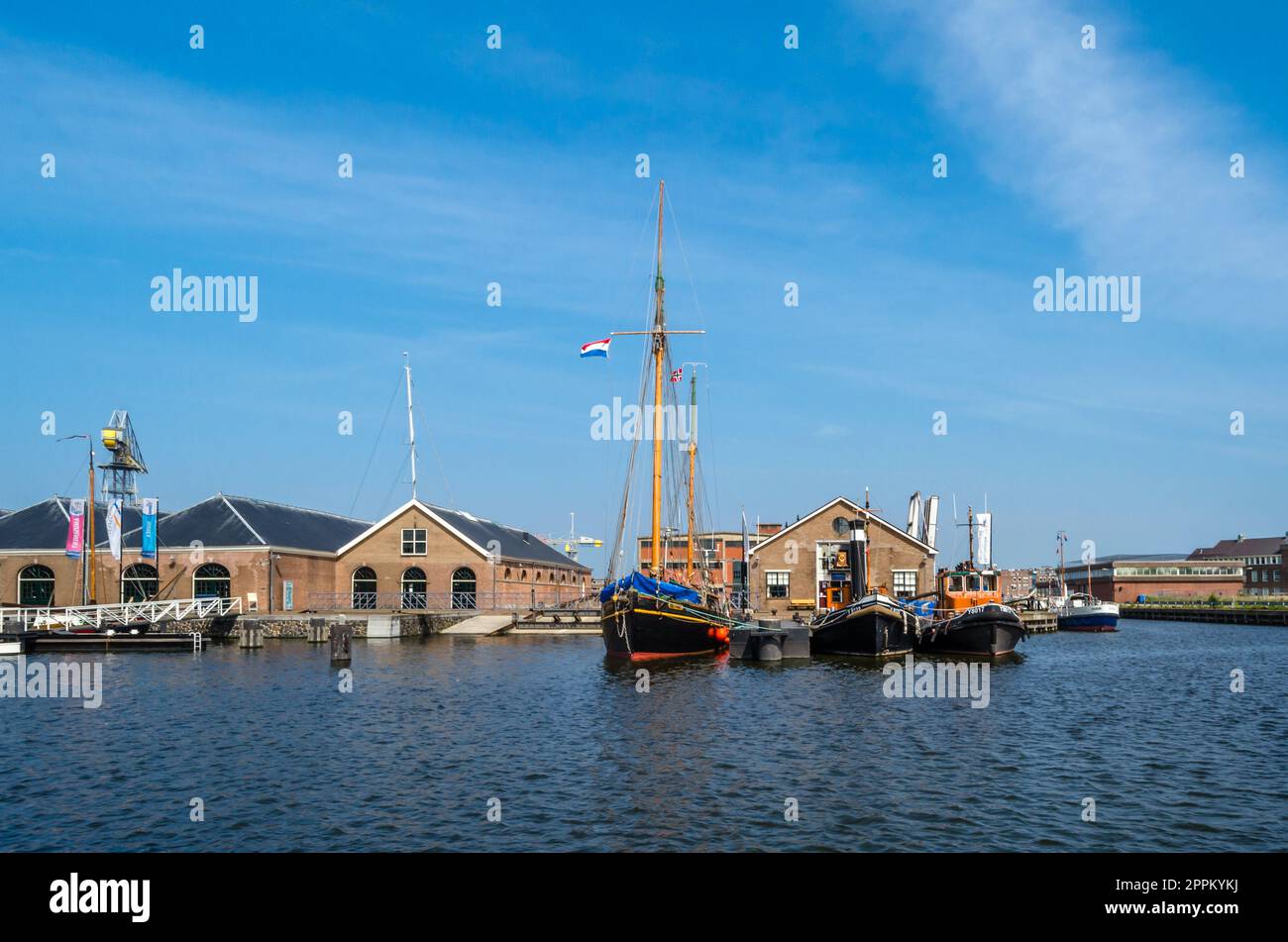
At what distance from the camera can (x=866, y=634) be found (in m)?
50.8

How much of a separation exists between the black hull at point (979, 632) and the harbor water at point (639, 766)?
1094cm

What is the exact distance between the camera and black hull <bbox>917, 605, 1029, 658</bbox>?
52.7m

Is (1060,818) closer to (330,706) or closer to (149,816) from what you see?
(149,816)

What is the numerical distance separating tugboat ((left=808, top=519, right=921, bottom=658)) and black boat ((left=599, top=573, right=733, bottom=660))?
685 centimetres

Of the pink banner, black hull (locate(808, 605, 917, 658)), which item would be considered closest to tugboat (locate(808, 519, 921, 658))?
black hull (locate(808, 605, 917, 658))

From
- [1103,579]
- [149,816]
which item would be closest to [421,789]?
[149,816]

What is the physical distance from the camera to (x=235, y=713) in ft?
101

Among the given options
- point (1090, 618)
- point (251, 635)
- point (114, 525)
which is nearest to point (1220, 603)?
point (1090, 618)

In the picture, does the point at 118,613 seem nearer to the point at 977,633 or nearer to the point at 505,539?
the point at 505,539

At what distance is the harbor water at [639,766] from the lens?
56.9 feet

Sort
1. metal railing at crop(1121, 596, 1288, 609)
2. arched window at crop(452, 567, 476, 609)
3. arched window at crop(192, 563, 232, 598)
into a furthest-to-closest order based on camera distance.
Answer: metal railing at crop(1121, 596, 1288, 609) < arched window at crop(452, 567, 476, 609) < arched window at crop(192, 563, 232, 598)

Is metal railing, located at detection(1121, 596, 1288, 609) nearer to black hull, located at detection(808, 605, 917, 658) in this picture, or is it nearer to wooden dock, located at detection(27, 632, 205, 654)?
black hull, located at detection(808, 605, 917, 658)

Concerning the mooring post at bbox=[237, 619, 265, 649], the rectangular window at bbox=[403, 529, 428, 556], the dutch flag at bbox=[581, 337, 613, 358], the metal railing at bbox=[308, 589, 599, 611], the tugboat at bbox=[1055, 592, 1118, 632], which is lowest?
the tugboat at bbox=[1055, 592, 1118, 632]

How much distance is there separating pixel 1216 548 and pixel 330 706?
174558 millimetres
